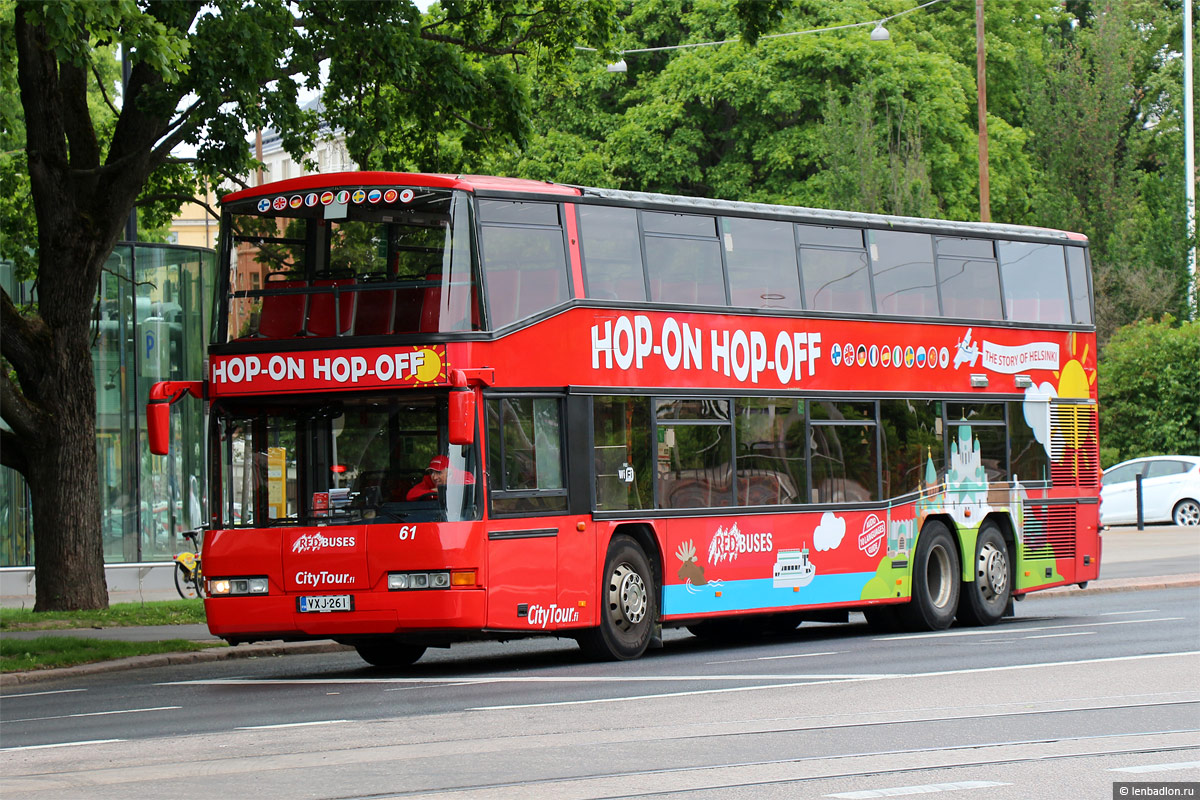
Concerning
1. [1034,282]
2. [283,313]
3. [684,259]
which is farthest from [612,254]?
[1034,282]

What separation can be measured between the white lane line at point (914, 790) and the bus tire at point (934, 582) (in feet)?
38.7

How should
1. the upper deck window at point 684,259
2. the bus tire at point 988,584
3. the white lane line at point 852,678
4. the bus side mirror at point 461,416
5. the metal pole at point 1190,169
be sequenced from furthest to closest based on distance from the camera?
the metal pole at point 1190,169 → the bus tire at point 988,584 → the upper deck window at point 684,259 → the bus side mirror at point 461,416 → the white lane line at point 852,678

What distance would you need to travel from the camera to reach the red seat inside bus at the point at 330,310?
15617 mm

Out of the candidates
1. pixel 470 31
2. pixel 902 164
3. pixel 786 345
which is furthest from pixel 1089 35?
pixel 786 345

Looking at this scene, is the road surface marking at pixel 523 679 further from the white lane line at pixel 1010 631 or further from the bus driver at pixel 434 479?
the white lane line at pixel 1010 631

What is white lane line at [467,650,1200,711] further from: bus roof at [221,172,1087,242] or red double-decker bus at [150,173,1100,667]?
bus roof at [221,172,1087,242]

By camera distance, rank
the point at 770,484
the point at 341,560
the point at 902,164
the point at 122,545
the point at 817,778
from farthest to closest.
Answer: the point at 902,164 → the point at 122,545 → the point at 770,484 → the point at 341,560 → the point at 817,778

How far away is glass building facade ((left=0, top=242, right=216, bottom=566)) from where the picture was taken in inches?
1169

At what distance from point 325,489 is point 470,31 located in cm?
960

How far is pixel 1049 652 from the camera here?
16.2 metres

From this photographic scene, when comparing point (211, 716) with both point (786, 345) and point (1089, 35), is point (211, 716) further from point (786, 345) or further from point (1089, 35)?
point (1089, 35)

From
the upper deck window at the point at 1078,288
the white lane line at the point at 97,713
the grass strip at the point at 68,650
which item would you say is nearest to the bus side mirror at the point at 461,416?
the white lane line at the point at 97,713

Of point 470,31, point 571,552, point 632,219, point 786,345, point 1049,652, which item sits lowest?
point 1049,652

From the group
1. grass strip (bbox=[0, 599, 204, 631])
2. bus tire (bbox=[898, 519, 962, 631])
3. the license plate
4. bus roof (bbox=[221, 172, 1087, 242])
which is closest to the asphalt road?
the license plate
